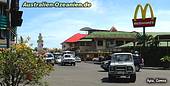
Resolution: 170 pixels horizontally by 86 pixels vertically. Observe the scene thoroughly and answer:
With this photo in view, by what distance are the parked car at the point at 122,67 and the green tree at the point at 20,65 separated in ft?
49.3

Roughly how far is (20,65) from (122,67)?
51.3ft

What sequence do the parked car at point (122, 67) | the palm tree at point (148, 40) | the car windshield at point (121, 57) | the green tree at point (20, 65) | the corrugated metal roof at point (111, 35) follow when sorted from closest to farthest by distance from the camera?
the green tree at point (20, 65) → the parked car at point (122, 67) → the car windshield at point (121, 57) → the palm tree at point (148, 40) → the corrugated metal roof at point (111, 35)

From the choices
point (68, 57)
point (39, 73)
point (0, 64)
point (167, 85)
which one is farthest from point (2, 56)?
point (68, 57)

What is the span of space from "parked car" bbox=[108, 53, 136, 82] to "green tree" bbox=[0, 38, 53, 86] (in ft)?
49.3

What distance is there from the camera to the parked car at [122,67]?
28.1 metres

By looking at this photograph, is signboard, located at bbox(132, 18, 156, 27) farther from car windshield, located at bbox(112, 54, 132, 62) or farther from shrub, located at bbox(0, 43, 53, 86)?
shrub, located at bbox(0, 43, 53, 86)

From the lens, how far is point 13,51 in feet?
43.6

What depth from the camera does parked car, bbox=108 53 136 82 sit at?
92.1 feet

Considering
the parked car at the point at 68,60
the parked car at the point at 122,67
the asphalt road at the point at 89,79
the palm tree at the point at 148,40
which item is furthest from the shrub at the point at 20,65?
the parked car at the point at 68,60

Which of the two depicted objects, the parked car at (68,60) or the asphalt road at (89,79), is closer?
the asphalt road at (89,79)

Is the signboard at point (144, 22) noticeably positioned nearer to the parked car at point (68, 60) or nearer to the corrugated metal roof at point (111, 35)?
the parked car at point (68, 60)

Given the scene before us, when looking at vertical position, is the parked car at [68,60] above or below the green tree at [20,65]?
below

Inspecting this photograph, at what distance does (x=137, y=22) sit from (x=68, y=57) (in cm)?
1269

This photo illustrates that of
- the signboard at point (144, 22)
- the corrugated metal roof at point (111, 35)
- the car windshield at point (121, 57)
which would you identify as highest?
the signboard at point (144, 22)
